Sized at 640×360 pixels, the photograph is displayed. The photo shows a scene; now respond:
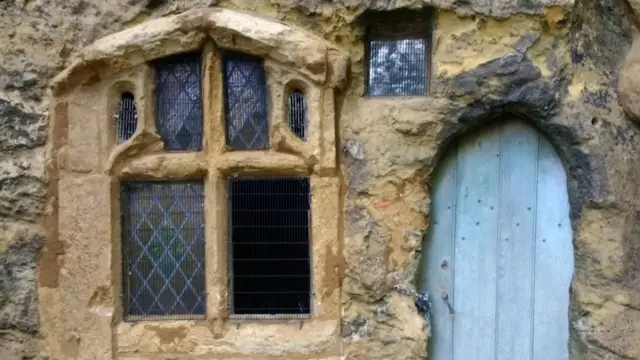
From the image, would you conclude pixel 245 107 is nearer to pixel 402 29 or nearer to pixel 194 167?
pixel 194 167

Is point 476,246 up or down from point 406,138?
down

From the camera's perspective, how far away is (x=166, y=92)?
8.44 ft

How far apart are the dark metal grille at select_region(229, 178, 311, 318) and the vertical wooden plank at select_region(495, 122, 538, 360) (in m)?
0.84

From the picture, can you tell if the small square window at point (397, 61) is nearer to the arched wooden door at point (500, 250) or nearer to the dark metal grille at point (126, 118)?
the arched wooden door at point (500, 250)

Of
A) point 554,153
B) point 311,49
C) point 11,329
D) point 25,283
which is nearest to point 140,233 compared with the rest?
point 25,283

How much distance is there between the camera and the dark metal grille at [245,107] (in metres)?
2.55

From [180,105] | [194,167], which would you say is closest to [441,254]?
[194,167]

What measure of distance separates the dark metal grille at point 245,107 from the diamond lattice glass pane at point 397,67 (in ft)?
1.56

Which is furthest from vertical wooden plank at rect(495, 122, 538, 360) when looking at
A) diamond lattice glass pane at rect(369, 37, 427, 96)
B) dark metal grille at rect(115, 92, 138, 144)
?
dark metal grille at rect(115, 92, 138, 144)

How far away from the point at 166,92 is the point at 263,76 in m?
0.42

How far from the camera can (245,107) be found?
8.40 ft

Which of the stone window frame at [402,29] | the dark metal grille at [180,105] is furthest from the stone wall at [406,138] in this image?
the dark metal grille at [180,105]

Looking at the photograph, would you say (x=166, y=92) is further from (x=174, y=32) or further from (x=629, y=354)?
(x=629, y=354)

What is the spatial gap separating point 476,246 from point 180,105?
1.41 meters
